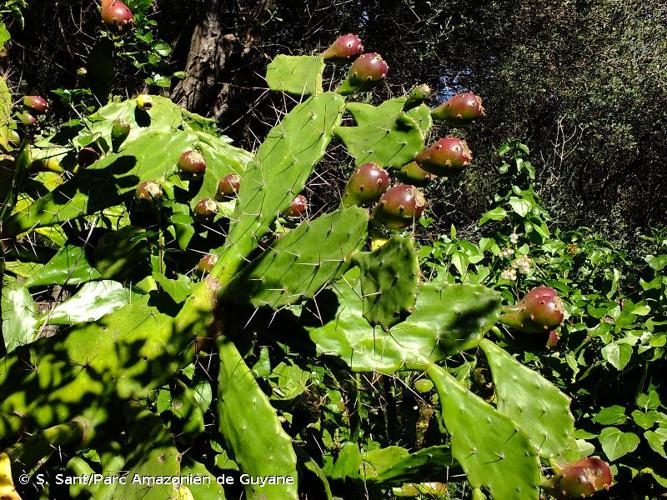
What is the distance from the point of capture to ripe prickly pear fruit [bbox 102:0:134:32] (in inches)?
60.6

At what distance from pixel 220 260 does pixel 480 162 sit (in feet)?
21.6

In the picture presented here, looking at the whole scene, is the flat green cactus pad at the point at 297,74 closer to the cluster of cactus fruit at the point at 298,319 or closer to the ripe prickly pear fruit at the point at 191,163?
the cluster of cactus fruit at the point at 298,319

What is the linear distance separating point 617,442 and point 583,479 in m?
1.24

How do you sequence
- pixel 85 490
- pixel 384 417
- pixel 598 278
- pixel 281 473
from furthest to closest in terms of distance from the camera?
pixel 598 278 → pixel 384 417 → pixel 85 490 → pixel 281 473

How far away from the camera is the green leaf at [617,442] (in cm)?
234

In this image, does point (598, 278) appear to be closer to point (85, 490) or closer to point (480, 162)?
point (85, 490)

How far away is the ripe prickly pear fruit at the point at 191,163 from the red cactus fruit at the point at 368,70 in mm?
452

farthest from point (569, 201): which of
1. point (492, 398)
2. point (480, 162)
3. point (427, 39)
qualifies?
point (492, 398)

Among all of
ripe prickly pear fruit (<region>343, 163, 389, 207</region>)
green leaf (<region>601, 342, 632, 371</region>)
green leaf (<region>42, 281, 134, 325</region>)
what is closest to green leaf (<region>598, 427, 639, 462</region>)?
green leaf (<region>601, 342, 632, 371</region>)

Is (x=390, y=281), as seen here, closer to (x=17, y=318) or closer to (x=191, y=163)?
(x=191, y=163)

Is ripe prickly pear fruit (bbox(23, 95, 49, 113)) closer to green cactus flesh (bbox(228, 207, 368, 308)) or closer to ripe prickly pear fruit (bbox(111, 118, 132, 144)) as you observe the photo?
ripe prickly pear fruit (bbox(111, 118, 132, 144))

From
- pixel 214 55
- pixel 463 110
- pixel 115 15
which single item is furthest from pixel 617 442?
pixel 214 55

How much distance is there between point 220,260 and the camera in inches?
64.4

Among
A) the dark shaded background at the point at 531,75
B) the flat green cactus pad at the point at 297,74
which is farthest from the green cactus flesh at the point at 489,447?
the dark shaded background at the point at 531,75
